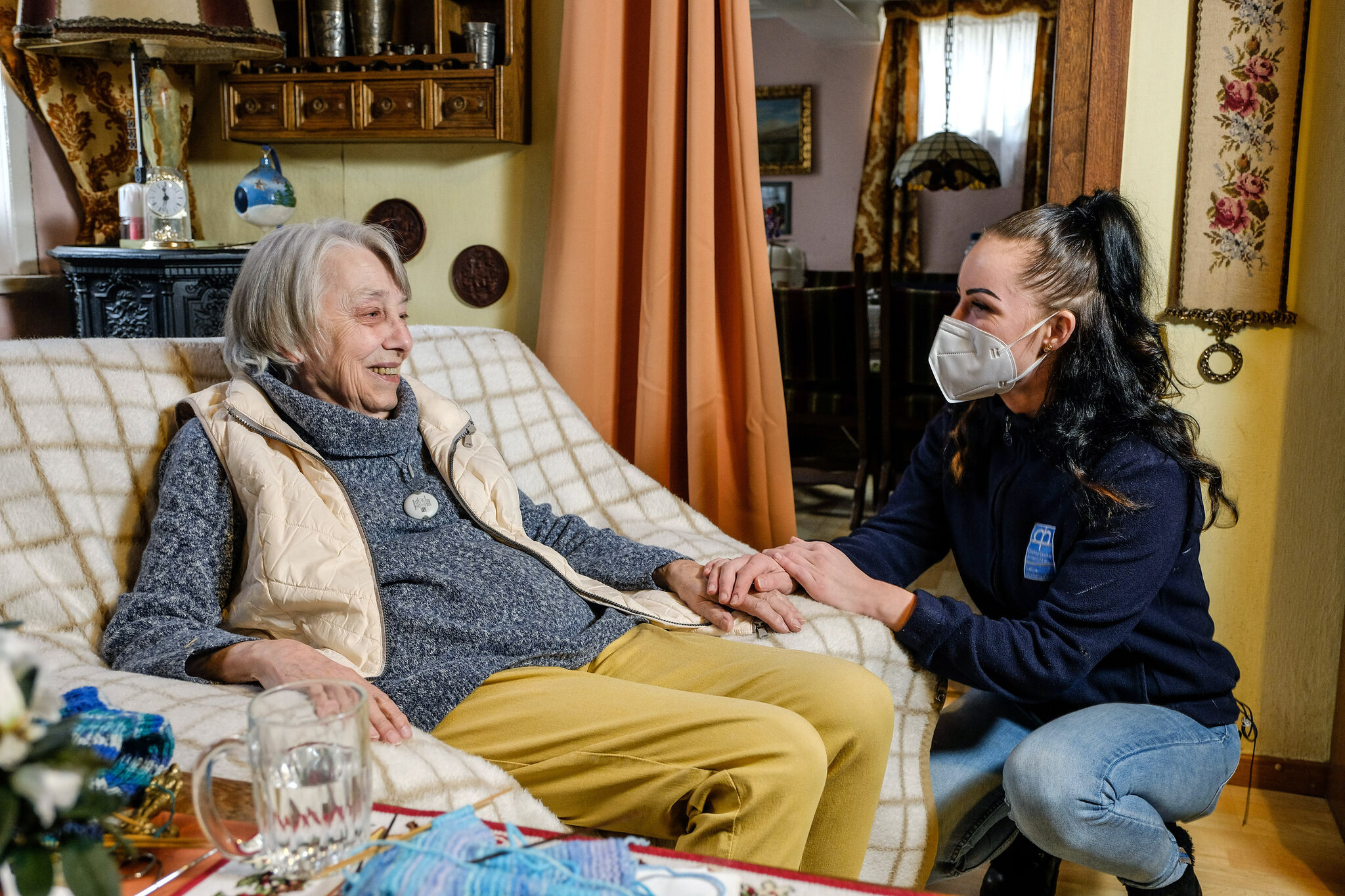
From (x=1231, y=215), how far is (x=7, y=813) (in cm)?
209

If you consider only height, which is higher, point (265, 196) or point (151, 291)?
point (265, 196)

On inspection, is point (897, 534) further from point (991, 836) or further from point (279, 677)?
point (279, 677)

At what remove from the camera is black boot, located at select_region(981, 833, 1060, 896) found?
1605mm

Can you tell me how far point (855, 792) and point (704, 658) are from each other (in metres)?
0.27

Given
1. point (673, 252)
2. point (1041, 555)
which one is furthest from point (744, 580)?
point (673, 252)

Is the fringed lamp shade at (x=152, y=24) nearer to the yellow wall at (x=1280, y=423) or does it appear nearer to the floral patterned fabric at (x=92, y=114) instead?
the floral patterned fabric at (x=92, y=114)

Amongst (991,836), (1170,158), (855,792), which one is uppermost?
(1170,158)

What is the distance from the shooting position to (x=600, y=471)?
1.98 m

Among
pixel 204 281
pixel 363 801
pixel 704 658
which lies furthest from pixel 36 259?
pixel 363 801

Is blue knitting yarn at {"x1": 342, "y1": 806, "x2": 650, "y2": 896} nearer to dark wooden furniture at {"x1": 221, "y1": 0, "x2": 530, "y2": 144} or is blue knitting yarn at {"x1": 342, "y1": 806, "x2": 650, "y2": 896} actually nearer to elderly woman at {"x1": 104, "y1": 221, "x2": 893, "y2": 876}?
elderly woman at {"x1": 104, "y1": 221, "x2": 893, "y2": 876}

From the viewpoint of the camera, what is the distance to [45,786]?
0.54 meters

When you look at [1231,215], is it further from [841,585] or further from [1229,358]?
[841,585]

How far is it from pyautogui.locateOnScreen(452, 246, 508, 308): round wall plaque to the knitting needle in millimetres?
1814

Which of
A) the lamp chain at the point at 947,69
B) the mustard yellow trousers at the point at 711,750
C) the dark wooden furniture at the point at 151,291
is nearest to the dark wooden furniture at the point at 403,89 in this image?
the dark wooden furniture at the point at 151,291
